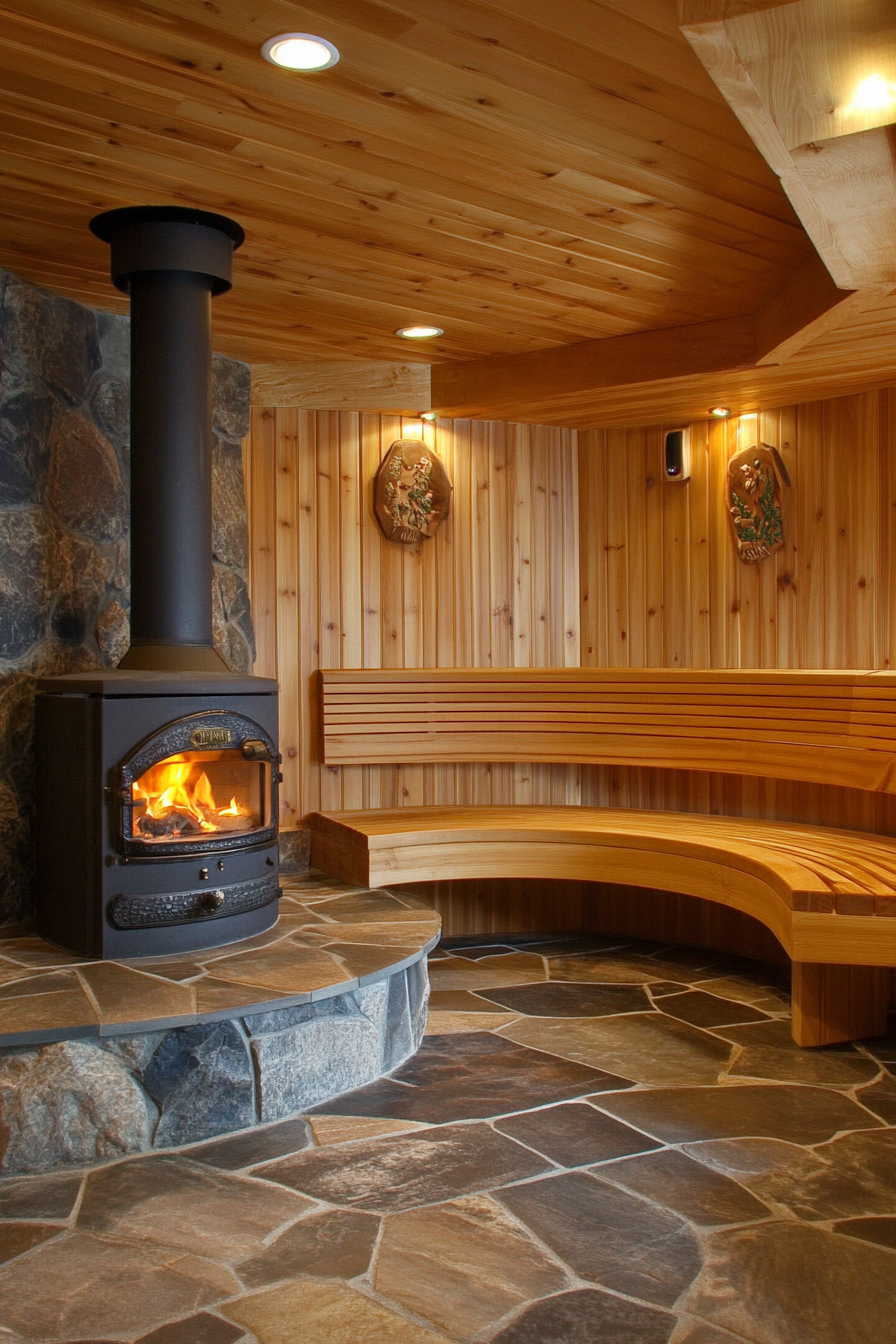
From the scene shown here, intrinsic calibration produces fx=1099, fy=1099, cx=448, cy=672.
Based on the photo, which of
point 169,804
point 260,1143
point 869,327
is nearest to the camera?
point 260,1143

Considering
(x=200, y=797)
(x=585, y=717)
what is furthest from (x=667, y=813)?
(x=200, y=797)

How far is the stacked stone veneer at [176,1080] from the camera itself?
8.85ft

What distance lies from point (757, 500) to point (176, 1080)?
3.52 metres

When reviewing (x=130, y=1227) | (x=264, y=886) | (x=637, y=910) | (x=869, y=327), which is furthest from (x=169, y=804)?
(x=869, y=327)

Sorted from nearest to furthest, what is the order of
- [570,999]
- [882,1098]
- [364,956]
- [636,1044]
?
1. [882,1098]
2. [364,956]
3. [636,1044]
4. [570,999]

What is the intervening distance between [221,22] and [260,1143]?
2683 millimetres

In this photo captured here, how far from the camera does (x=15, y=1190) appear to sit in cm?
259

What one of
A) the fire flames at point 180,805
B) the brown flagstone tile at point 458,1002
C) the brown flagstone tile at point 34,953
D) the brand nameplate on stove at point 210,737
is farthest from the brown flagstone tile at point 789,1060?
the brown flagstone tile at point 34,953

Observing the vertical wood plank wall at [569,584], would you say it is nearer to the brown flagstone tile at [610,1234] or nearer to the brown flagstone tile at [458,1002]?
the brown flagstone tile at [458,1002]

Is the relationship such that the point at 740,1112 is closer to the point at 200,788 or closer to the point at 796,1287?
the point at 796,1287

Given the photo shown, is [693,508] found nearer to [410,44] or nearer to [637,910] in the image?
[637,910]

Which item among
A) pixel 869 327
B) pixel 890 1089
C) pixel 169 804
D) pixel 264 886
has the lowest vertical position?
pixel 890 1089

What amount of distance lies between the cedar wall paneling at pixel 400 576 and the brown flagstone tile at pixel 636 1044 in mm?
1616

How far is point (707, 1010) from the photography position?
4043 millimetres
